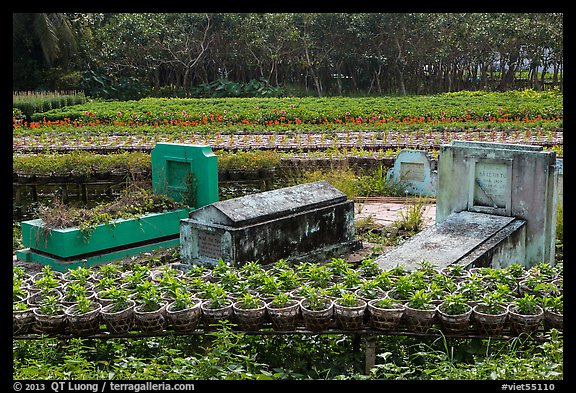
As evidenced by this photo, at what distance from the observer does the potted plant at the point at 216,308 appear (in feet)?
17.6

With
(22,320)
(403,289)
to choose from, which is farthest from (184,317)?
(403,289)

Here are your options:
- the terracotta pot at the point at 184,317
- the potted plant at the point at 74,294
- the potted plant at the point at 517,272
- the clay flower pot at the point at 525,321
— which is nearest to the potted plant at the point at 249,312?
the terracotta pot at the point at 184,317

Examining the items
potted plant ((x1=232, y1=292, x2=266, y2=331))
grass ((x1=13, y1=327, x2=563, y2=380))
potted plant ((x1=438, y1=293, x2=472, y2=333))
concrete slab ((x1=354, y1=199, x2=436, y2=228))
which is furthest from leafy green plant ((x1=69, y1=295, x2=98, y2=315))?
concrete slab ((x1=354, y1=199, x2=436, y2=228))

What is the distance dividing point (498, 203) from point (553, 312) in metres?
3.99

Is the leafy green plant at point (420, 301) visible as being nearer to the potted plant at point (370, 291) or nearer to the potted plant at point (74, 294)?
the potted plant at point (370, 291)

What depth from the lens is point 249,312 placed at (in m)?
5.31

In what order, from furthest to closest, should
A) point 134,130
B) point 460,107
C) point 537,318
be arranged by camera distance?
point 460,107, point 134,130, point 537,318

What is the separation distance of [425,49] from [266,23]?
27.0ft

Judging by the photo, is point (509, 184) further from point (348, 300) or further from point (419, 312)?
point (348, 300)

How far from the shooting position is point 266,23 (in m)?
37.8

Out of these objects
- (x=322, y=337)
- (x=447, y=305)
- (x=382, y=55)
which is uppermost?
(x=382, y=55)

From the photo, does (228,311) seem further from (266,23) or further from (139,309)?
(266,23)

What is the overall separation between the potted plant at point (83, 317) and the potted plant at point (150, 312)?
0.94ft
